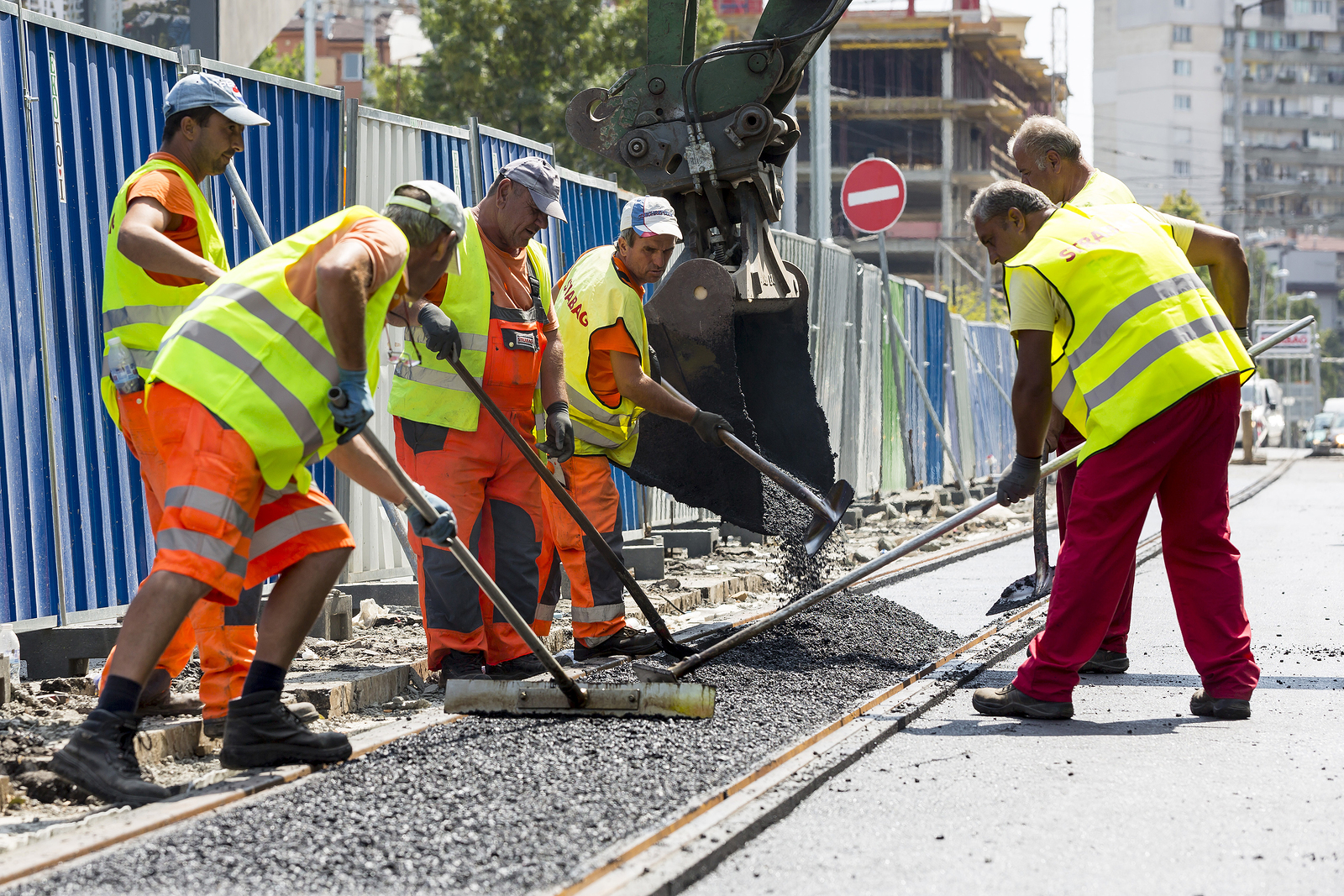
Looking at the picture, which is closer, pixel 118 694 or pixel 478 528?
pixel 118 694

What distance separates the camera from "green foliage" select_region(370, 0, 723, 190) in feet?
91.2

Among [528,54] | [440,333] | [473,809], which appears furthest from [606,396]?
[528,54]

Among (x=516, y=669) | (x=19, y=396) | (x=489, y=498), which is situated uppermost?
(x=19, y=396)

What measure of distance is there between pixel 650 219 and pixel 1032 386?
6.07 feet

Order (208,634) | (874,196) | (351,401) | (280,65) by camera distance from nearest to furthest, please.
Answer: (351,401) < (208,634) < (874,196) < (280,65)

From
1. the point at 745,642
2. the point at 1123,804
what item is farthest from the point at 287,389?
the point at 745,642

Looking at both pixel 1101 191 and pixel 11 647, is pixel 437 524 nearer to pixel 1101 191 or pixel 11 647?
pixel 11 647

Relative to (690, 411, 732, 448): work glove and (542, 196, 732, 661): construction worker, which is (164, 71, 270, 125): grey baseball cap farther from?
(690, 411, 732, 448): work glove

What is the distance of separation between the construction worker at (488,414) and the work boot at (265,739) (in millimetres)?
1352

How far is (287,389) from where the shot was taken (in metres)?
3.83

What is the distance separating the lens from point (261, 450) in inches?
150

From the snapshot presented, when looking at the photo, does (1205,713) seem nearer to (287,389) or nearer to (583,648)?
(583,648)

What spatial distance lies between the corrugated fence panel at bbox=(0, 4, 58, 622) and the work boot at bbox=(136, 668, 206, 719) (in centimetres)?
87

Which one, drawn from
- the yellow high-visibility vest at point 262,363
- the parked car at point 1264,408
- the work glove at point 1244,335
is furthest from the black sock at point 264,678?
the parked car at point 1264,408
